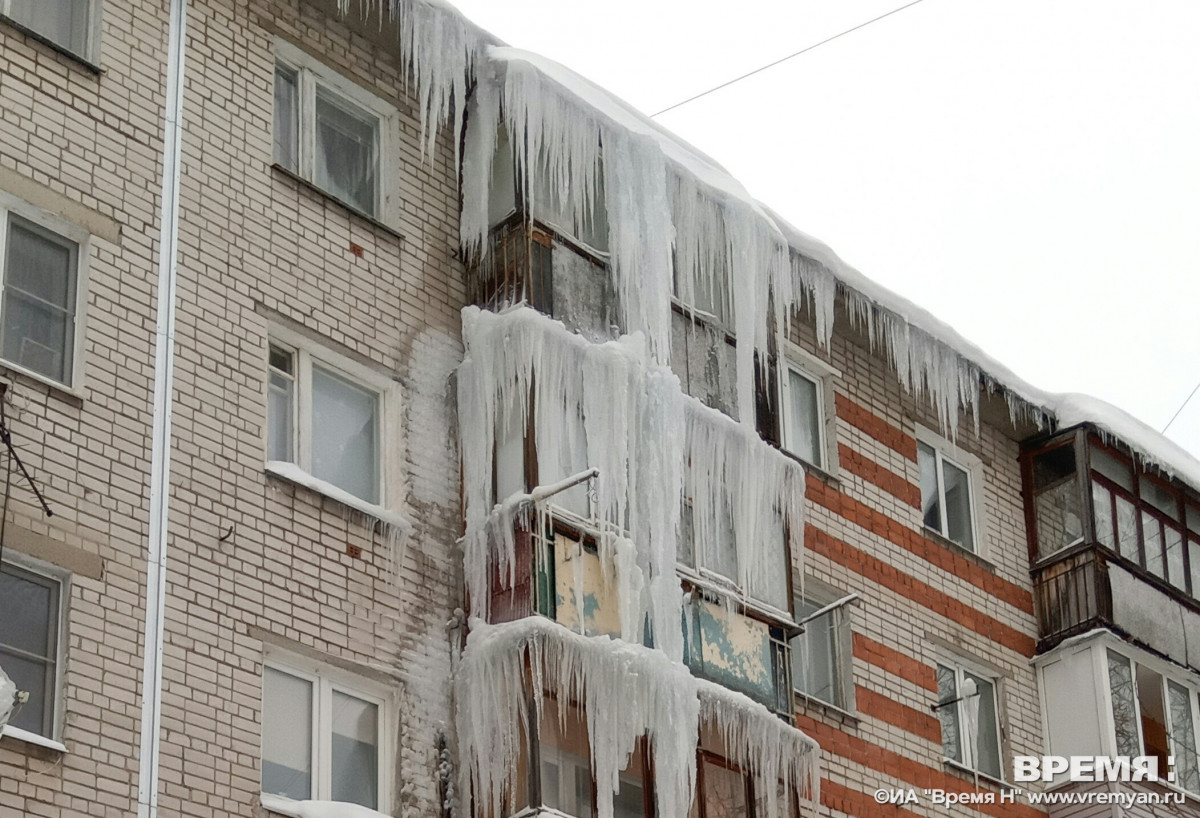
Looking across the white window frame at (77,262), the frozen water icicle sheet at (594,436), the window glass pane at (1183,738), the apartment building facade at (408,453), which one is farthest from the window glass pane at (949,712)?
the white window frame at (77,262)

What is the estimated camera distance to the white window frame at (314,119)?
629 inches

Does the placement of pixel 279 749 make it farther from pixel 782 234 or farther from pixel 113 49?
pixel 782 234

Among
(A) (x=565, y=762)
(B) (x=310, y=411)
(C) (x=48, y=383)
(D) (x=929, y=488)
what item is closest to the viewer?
(C) (x=48, y=383)

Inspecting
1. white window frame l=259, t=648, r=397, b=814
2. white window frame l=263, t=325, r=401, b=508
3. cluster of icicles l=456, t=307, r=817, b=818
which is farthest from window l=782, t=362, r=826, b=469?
white window frame l=259, t=648, r=397, b=814

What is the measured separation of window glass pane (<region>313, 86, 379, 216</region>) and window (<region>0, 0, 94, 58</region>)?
2235mm

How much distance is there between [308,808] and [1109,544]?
1133 centimetres

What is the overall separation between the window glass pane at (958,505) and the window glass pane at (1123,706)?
74.5 inches

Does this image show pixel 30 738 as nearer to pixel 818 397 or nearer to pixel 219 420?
pixel 219 420

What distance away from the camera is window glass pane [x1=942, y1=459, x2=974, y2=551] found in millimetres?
21859

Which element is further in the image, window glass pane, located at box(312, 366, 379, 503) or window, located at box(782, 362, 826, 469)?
window, located at box(782, 362, 826, 469)

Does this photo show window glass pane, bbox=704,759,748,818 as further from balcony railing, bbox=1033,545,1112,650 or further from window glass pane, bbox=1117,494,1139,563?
window glass pane, bbox=1117,494,1139,563

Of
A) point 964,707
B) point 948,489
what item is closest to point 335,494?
point 964,707

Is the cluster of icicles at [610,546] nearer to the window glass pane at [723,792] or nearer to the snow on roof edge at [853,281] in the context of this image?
the window glass pane at [723,792]

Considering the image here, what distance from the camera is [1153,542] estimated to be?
74.7 ft
